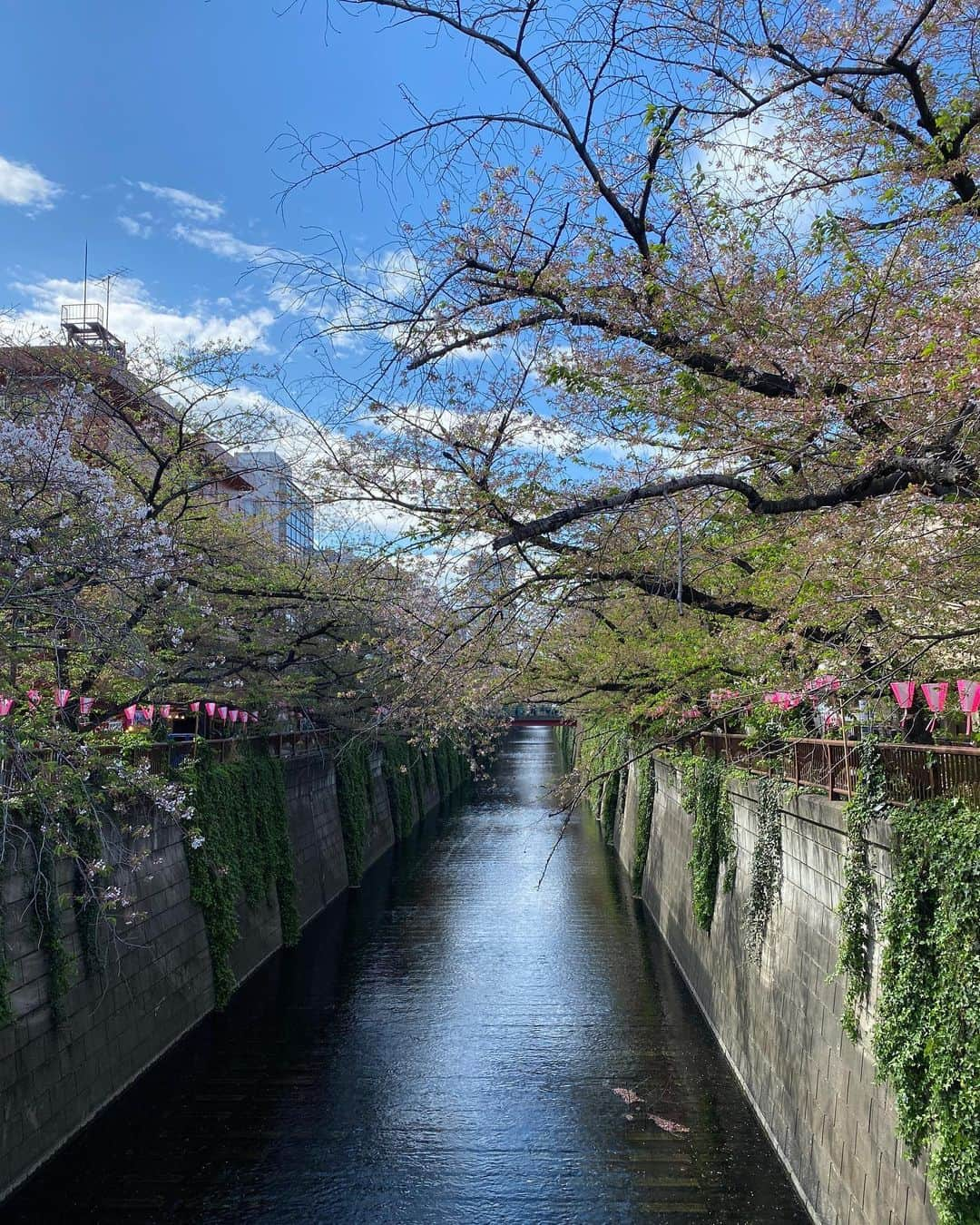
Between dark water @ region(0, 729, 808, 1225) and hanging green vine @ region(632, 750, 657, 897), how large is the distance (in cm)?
441

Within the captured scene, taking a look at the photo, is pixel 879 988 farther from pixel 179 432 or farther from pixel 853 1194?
pixel 179 432

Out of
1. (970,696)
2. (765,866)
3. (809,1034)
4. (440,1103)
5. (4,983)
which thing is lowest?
(440,1103)

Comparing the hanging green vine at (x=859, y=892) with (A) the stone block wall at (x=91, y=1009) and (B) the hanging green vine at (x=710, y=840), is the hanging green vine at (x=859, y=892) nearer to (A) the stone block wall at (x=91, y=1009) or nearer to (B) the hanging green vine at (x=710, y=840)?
(B) the hanging green vine at (x=710, y=840)

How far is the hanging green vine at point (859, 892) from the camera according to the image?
8266mm

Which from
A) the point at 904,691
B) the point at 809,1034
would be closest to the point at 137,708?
the point at 809,1034

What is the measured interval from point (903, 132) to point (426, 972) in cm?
1647

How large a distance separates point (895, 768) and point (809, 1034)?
3578 millimetres

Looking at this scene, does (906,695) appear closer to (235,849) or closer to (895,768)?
(895,768)

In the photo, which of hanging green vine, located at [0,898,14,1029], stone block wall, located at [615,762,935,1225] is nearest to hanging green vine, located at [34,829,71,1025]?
hanging green vine, located at [0,898,14,1029]

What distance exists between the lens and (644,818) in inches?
1024

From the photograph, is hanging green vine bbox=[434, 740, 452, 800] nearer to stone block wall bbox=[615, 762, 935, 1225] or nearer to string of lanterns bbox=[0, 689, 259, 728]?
string of lanterns bbox=[0, 689, 259, 728]

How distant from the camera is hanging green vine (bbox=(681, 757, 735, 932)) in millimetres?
15464

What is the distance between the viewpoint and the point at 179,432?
11391mm

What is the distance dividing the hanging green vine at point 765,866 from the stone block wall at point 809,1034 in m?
0.24
